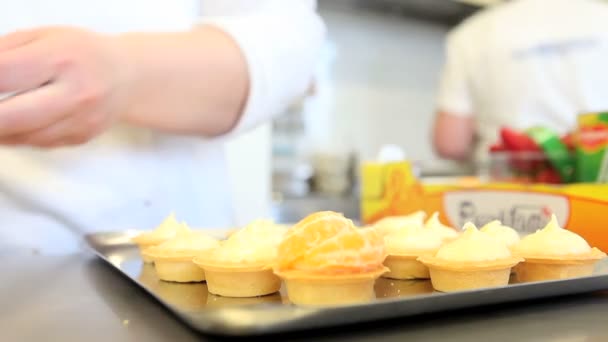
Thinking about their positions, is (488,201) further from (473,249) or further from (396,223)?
(473,249)

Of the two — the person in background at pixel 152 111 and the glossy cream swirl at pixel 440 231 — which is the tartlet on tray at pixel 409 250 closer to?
the glossy cream swirl at pixel 440 231

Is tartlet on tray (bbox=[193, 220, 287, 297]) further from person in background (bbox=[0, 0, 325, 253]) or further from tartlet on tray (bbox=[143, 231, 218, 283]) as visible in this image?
person in background (bbox=[0, 0, 325, 253])

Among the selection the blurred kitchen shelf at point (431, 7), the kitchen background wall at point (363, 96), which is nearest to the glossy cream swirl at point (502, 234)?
the kitchen background wall at point (363, 96)

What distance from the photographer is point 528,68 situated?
65.0 inches

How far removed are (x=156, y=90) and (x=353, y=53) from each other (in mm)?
1910

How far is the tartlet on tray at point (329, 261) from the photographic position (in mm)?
394

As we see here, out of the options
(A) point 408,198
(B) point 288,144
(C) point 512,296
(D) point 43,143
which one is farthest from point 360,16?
(C) point 512,296

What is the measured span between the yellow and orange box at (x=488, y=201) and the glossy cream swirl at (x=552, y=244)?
95mm

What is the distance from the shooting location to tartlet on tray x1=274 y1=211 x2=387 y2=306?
0.39 meters

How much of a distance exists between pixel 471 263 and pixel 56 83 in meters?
0.35

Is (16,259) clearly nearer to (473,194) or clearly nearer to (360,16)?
(473,194)

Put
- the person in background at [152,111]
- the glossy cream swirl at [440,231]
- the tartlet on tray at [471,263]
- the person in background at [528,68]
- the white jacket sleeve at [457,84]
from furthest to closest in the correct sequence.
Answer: the white jacket sleeve at [457,84]
the person in background at [528,68]
the person in background at [152,111]
the glossy cream swirl at [440,231]
the tartlet on tray at [471,263]

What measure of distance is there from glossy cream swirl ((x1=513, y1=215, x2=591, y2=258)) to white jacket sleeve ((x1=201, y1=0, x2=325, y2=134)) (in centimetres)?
38

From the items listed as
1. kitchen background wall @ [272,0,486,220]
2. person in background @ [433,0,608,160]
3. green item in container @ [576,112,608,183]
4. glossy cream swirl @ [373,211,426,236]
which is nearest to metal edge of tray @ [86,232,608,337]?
glossy cream swirl @ [373,211,426,236]
